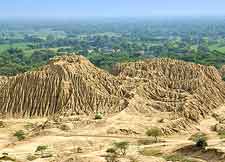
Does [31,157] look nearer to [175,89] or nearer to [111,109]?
[111,109]

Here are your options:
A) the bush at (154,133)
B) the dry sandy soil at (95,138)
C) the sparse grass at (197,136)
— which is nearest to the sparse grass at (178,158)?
the dry sandy soil at (95,138)

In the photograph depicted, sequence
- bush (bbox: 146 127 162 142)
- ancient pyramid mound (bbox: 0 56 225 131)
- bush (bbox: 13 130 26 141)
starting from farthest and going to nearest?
ancient pyramid mound (bbox: 0 56 225 131) → bush (bbox: 13 130 26 141) → bush (bbox: 146 127 162 142)

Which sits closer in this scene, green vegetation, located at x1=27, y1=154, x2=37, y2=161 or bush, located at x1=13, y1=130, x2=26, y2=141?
green vegetation, located at x1=27, y1=154, x2=37, y2=161

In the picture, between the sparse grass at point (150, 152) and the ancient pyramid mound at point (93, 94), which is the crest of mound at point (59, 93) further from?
the sparse grass at point (150, 152)

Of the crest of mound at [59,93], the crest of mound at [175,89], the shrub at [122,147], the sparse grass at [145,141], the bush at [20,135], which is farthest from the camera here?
the crest of mound at [59,93]

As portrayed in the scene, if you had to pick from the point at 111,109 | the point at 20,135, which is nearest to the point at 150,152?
the point at 20,135

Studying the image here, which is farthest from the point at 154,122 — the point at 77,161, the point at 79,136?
the point at 77,161

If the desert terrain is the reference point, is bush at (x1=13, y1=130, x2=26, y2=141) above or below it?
below

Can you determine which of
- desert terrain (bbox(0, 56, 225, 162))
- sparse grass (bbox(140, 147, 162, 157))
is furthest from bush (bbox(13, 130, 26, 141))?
sparse grass (bbox(140, 147, 162, 157))

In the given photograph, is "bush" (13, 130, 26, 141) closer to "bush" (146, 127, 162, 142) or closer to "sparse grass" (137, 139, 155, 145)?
"sparse grass" (137, 139, 155, 145)

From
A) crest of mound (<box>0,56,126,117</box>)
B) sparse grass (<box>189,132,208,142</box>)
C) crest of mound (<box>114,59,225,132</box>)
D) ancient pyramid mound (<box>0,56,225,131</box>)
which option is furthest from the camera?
crest of mound (<box>0,56,126,117</box>)
